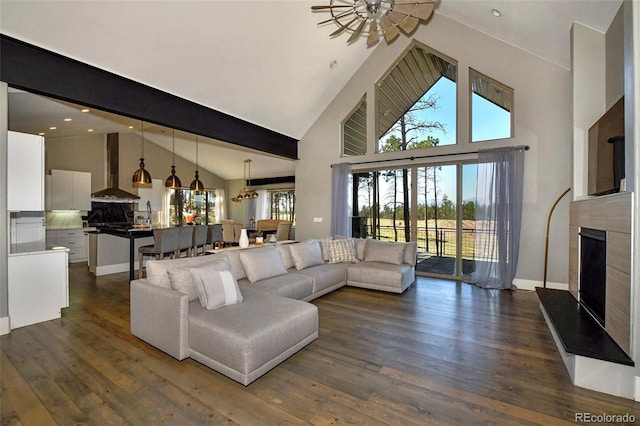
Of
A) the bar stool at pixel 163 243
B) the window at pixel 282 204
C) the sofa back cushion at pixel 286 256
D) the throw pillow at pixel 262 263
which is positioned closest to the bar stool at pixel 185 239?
the bar stool at pixel 163 243

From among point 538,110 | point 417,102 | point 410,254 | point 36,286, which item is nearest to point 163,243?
point 36,286

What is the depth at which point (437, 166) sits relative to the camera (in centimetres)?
572

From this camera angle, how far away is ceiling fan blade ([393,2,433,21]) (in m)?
2.95

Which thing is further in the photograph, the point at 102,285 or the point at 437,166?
the point at 437,166

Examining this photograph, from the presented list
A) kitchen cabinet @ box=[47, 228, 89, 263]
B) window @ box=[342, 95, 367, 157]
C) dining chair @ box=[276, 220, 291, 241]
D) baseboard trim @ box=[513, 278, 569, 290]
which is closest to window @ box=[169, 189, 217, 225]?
kitchen cabinet @ box=[47, 228, 89, 263]

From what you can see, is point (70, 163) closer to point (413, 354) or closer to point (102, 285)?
point (102, 285)

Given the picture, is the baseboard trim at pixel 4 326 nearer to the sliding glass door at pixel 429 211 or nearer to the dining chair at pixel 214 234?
the dining chair at pixel 214 234

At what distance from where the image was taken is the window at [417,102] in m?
5.68

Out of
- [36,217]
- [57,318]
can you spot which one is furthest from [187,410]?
[36,217]

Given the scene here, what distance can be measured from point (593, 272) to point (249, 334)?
336cm

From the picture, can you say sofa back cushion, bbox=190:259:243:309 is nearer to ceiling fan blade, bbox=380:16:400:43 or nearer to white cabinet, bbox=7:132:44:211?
white cabinet, bbox=7:132:44:211

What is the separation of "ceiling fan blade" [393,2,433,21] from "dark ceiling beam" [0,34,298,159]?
3.31m

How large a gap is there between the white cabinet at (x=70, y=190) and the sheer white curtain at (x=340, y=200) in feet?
20.3

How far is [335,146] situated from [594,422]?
5972 mm
